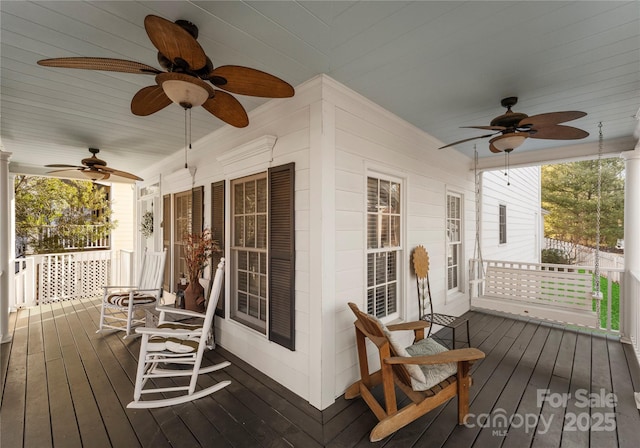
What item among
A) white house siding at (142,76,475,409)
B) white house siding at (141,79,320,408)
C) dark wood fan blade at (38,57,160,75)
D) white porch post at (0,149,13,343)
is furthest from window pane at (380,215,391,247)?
white porch post at (0,149,13,343)

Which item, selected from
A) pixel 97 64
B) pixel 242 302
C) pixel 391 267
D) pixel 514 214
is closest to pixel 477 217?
pixel 391 267

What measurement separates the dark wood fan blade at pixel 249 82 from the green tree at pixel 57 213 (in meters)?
8.49

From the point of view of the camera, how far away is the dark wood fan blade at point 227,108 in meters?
1.92

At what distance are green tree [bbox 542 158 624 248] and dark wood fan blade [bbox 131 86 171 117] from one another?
13.2 metres

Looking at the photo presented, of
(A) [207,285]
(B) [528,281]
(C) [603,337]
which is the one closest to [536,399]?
(B) [528,281]

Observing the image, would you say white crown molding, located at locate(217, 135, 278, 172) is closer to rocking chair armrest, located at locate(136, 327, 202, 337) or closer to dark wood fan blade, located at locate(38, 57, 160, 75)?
dark wood fan blade, located at locate(38, 57, 160, 75)

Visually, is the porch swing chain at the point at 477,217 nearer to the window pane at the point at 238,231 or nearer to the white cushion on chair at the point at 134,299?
the window pane at the point at 238,231

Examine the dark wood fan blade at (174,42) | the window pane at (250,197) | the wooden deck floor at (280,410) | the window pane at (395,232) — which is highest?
the dark wood fan blade at (174,42)

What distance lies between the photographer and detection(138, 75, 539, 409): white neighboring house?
7.80ft

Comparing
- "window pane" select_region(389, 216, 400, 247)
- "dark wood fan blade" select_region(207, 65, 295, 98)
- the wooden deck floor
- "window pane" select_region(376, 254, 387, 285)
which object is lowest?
the wooden deck floor

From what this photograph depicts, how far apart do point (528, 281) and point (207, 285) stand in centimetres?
462

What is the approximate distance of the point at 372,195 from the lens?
3.03 metres

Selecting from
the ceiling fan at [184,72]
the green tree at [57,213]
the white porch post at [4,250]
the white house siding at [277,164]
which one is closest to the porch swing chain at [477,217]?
the white house siding at [277,164]

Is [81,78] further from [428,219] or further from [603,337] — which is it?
[603,337]
